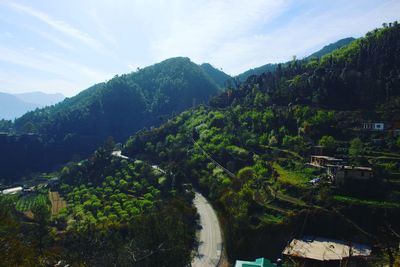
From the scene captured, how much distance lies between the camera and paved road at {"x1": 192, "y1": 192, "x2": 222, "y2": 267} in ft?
105

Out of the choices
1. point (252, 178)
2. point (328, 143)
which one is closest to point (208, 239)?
point (252, 178)

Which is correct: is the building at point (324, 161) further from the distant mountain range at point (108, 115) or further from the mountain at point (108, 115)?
the distant mountain range at point (108, 115)

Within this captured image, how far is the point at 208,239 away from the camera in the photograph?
36.2 meters

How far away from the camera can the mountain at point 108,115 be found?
10819 cm

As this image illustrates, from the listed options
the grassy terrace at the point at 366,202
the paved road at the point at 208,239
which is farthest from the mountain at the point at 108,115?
the grassy terrace at the point at 366,202

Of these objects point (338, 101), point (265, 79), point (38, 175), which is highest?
point (265, 79)

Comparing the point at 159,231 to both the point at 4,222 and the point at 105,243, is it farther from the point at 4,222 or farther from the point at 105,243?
the point at 4,222

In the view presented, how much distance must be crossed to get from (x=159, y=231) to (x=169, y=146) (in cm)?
3944

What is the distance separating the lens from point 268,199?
3700 cm

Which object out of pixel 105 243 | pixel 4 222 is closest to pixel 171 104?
pixel 105 243

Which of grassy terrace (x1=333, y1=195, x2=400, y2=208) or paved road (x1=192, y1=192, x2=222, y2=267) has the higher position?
grassy terrace (x1=333, y1=195, x2=400, y2=208)

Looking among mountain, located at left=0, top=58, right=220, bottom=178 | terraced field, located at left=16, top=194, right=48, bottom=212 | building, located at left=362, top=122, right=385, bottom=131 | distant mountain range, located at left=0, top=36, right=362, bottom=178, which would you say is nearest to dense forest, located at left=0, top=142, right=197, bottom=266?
terraced field, located at left=16, top=194, right=48, bottom=212

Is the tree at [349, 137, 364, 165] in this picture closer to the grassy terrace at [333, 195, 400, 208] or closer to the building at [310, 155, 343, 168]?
the building at [310, 155, 343, 168]

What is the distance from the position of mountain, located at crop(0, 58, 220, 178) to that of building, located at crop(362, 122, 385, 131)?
74841mm
